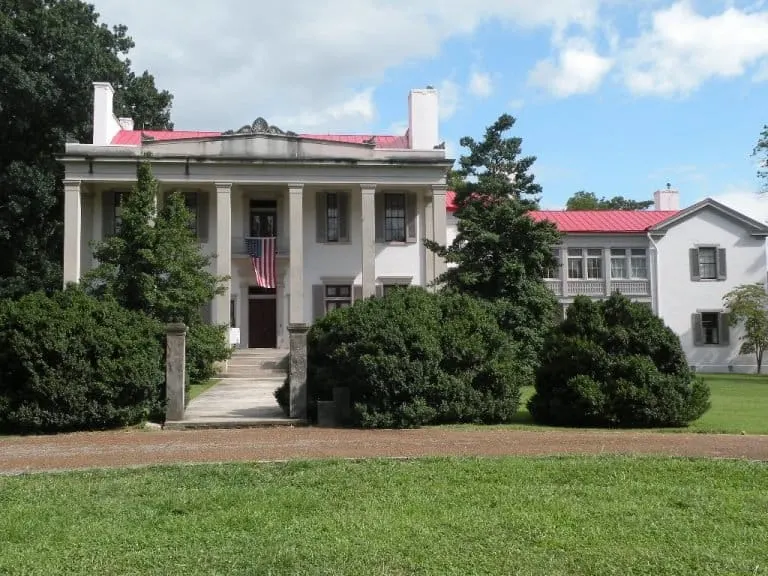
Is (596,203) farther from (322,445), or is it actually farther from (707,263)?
(322,445)

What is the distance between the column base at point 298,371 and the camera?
13.8 m

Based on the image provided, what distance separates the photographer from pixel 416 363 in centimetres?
1303

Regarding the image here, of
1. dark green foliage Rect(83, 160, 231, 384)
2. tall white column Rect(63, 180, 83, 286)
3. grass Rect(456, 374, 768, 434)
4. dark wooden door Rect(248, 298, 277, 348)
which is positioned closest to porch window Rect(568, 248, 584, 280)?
dark wooden door Rect(248, 298, 277, 348)

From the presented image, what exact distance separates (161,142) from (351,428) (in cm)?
2117

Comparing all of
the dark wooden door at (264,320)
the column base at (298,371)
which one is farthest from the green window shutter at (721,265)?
the column base at (298,371)

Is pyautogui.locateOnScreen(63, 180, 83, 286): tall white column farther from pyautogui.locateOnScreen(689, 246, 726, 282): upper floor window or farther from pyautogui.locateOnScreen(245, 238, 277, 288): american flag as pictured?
pyautogui.locateOnScreen(689, 246, 726, 282): upper floor window

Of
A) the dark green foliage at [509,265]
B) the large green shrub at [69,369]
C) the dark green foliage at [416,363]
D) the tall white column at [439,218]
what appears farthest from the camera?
the tall white column at [439,218]

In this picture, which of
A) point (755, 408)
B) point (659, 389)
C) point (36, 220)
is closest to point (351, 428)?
point (659, 389)

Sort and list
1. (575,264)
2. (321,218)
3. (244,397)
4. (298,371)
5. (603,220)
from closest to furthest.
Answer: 1. (298,371)
2. (244,397)
3. (321,218)
4. (575,264)
5. (603,220)

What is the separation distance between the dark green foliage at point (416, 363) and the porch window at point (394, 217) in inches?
739

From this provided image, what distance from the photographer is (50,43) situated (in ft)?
110

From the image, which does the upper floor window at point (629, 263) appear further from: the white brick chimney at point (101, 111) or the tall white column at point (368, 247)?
the white brick chimney at point (101, 111)

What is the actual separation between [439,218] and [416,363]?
18.7 meters

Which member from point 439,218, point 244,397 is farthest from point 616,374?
point 439,218
